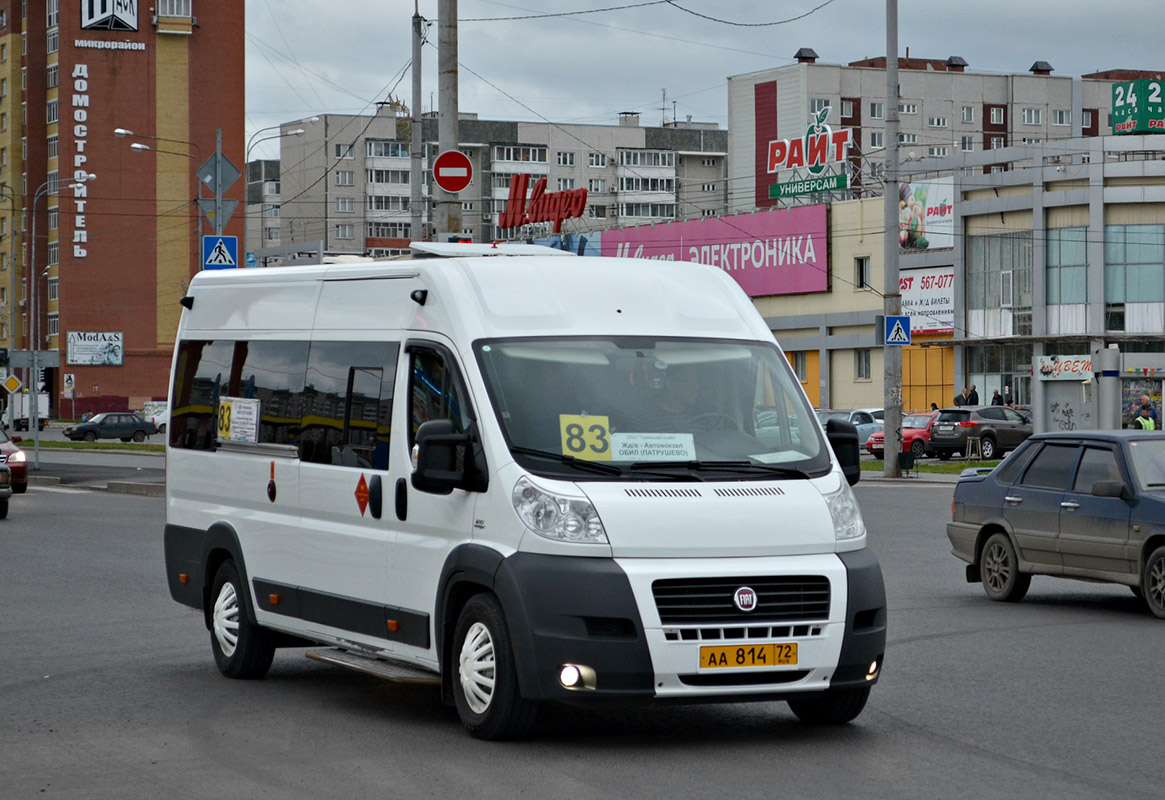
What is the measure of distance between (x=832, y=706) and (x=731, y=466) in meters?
1.28

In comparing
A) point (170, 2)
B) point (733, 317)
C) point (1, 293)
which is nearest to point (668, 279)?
point (733, 317)

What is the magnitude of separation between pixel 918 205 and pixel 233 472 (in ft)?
186

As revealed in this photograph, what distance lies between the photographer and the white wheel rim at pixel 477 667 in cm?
773

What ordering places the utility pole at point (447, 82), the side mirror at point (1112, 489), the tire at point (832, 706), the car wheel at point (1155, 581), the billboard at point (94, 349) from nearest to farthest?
the tire at point (832, 706)
the car wheel at point (1155, 581)
the side mirror at point (1112, 489)
the utility pole at point (447, 82)
the billboard at point (94, 349)

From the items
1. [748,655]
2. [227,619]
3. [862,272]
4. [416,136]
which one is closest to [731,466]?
[748,655]

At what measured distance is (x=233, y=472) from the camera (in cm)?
1032

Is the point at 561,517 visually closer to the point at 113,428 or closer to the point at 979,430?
the point at 979,430

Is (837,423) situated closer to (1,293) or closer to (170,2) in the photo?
(170,2)

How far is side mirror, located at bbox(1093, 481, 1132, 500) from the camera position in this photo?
44.4 feet

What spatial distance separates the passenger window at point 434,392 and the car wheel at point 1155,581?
23.3ft

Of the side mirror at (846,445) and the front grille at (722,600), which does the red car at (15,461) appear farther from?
the front grille at (722,600)

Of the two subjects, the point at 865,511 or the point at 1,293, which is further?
the point at 1,293

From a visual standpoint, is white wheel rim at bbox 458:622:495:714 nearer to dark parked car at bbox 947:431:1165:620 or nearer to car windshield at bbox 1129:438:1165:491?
dark parked car at bbox 947:431:1165:620

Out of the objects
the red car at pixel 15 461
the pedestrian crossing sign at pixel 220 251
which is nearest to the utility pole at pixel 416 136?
the pedestrian crossing sign at pixel 220 251
